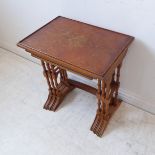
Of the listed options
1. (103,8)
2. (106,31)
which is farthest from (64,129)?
(103,8)

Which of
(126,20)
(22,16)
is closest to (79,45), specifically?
(126,20)

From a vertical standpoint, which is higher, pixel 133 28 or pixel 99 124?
pixel 133 28

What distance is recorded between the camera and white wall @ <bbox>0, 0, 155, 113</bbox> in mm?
1226

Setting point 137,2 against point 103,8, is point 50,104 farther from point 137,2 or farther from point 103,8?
point 137,2

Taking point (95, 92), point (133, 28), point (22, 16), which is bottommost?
point (95, 92)

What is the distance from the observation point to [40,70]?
209 cm

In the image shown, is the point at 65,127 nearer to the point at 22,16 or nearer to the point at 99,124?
the point at 99,124

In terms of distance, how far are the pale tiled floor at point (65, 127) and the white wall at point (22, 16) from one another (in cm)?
54

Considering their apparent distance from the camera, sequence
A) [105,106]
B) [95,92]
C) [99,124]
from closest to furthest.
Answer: [105,106] → [99,124] → [95,92]

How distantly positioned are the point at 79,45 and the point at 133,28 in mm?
349

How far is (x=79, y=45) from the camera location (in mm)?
1265

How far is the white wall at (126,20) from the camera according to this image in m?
1.23

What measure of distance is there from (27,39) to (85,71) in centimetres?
48

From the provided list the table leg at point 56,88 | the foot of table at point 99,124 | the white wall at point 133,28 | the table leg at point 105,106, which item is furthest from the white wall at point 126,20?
the table leg at point 56,88
